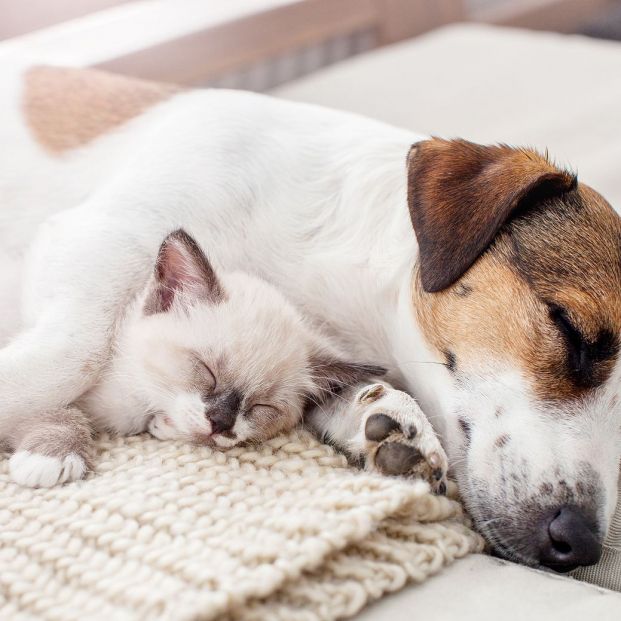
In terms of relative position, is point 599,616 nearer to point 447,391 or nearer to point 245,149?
point 447,391

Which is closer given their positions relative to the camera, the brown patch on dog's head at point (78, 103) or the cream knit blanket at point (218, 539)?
the cream knit blanket at point (218, 539)

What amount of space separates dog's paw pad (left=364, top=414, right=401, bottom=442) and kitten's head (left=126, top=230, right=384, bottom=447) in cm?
16

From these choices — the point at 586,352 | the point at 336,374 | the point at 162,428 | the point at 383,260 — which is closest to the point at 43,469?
the point at 162,428

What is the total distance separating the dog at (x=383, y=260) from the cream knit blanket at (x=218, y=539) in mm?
141

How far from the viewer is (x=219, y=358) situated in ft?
4.06

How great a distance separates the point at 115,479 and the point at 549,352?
600 millimetres

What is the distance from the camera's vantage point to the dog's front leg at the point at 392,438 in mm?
1124

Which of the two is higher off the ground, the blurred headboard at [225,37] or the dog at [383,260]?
the blurred headboard at [225,37]

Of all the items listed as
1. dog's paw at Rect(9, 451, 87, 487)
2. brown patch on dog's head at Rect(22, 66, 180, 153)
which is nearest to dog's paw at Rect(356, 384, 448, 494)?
dog's paw at Rect(9, 451, 87, 487)

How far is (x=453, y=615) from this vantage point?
95 cm

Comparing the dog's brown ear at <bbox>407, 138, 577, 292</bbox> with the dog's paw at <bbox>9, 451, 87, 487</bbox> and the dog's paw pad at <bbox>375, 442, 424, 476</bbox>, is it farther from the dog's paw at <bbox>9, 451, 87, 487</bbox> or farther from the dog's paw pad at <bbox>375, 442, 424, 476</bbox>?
the dog's paw at <bbox>9, 451, 87, 487</bbox>

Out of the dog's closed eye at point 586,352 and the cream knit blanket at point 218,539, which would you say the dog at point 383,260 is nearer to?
the dog's closed eye at point 586,352

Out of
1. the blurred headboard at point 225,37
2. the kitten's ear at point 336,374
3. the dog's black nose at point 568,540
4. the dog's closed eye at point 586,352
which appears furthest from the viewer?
the blurred headboard at point 225,37

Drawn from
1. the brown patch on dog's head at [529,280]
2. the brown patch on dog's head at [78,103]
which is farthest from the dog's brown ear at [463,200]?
the brown patch on dog's head at [78,103]
